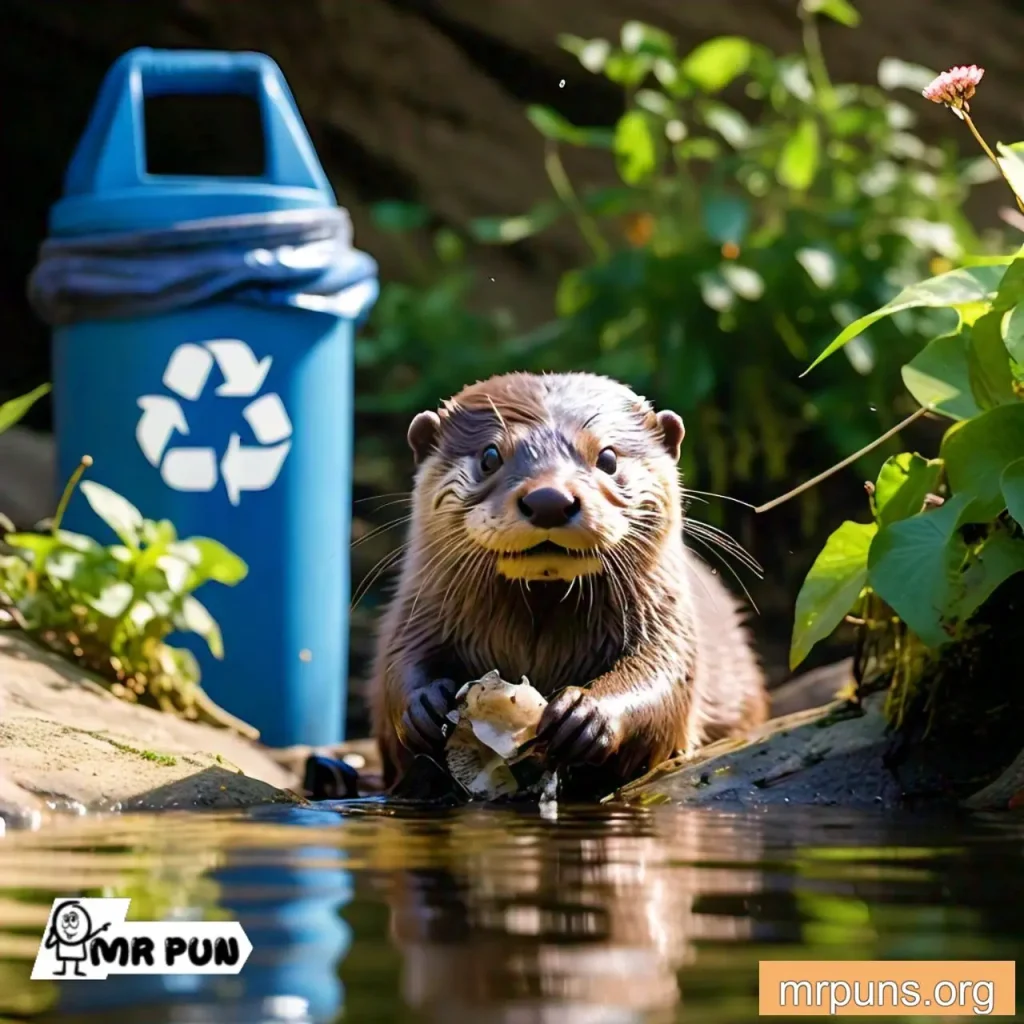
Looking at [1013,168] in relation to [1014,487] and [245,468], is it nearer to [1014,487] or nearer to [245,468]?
[1014,487]

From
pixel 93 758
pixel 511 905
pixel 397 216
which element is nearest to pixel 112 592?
pixel 93 758

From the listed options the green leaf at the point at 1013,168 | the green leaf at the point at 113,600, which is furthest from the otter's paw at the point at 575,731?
the green leaf at the point at 113,600

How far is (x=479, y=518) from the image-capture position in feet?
7.95

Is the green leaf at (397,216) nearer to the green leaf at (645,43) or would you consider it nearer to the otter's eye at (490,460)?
the green leaf at (645,43)

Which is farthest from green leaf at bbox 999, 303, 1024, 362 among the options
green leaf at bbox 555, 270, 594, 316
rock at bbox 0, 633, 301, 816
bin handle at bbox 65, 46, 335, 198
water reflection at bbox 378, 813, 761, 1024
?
green leaf at bbox 555, 270, 594, 316

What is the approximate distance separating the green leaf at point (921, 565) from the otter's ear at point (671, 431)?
49cm

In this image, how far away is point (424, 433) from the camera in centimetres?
278

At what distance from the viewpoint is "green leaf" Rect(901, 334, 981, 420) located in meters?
2.51

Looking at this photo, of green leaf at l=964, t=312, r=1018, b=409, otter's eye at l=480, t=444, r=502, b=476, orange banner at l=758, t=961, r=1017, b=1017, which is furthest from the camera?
otter's eye at l=480, t=444, r=502, b=476

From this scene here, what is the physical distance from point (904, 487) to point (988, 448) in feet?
0.54

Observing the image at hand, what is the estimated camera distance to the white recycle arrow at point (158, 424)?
3.91m

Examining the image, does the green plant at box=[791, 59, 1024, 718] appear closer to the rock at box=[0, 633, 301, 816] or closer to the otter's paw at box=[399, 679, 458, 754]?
the otter's paw at box=[399, 679, 458, 754]

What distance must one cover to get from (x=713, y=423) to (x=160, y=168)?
2761 millimetres

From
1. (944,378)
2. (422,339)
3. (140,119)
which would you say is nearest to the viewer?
(944,378)
